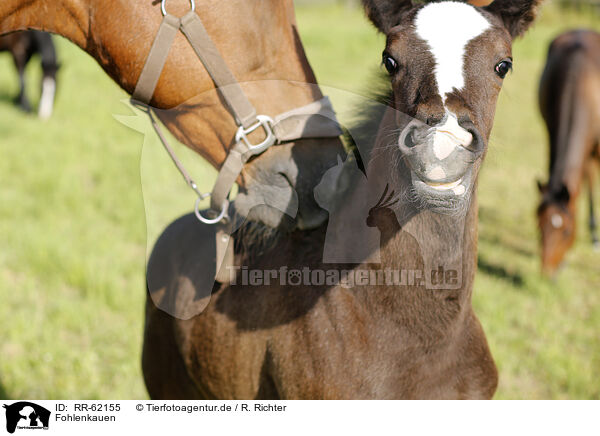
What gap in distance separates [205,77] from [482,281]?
375 centimetres

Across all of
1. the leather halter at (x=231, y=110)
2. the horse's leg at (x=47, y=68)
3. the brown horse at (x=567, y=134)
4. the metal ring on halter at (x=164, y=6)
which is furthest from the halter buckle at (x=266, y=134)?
the horse's leg at (x=47, y=68)

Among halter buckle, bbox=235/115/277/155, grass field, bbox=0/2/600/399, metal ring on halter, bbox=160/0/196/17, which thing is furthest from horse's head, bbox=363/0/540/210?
metal ring on halter, bbox=160/0/196/17

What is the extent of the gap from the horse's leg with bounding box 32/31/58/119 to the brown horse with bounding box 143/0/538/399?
29.4ft

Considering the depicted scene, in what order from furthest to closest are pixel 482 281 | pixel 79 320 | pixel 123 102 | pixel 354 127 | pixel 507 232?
pixel 507 232
pixel 482 281
pixel 79 320
pixel 123 102
pixel 354 127

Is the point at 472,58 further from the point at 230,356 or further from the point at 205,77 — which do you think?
the point at 230,356

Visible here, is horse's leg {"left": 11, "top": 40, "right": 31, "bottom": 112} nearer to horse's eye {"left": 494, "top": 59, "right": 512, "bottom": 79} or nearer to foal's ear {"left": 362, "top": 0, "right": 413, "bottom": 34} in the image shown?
foal's ear {"left": 362, "top": 0, "right": 413, "bottom": 34}

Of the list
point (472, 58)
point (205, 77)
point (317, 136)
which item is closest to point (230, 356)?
point (317, 136)

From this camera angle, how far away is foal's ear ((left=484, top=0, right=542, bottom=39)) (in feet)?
5.33

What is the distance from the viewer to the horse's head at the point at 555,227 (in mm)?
4816

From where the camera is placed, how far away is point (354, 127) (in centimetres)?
181

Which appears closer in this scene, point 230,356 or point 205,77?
point 205,77

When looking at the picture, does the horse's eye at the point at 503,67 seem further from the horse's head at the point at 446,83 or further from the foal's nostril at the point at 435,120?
the foal's nostril at the point at 435,120
